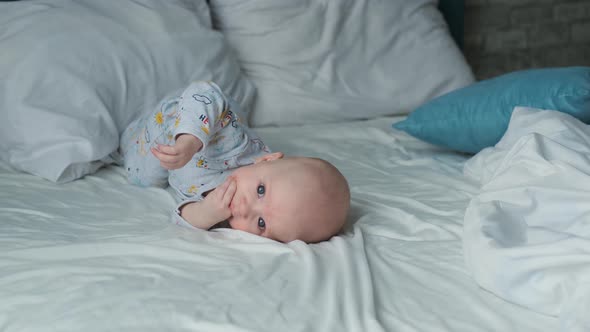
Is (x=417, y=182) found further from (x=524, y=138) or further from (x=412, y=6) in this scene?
(x=412, y=6)

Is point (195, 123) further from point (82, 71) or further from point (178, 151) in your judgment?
point (82, 71)

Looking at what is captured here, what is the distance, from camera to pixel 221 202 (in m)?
1.22

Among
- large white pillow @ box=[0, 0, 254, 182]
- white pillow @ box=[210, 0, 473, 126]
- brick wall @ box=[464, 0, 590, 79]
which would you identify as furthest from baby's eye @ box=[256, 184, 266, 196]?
brick wall @ box=[464, 0, 590, 79]

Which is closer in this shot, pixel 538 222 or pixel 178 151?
pixel 538 222

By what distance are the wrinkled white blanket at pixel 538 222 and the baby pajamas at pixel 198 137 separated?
1.66 ft

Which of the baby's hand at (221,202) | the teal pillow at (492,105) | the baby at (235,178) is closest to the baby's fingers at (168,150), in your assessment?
the baby at (235,178)

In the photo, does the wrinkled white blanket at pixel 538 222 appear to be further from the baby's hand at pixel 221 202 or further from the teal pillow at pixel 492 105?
the baby's hand at pixel 221 202

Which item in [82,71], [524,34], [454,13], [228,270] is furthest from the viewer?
[524,34]

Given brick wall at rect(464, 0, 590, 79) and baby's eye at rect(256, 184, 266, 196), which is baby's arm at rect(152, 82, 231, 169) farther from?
brick wall at rect(464, 0, 590, 79)

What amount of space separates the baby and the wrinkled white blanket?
0.81 feet

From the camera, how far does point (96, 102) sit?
166 centimetres

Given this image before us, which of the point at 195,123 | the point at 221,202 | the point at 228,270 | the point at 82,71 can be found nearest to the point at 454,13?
the point at 82,71

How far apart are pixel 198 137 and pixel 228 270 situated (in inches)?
13.2

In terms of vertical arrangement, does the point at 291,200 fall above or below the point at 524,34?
above
